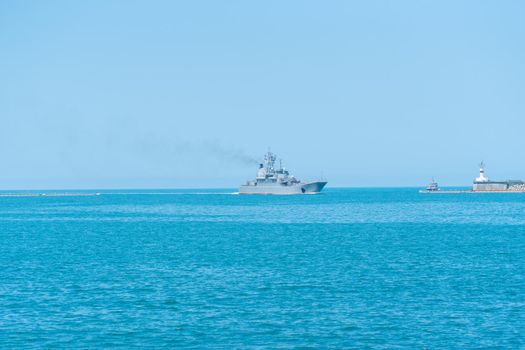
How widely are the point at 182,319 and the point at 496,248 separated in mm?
40033

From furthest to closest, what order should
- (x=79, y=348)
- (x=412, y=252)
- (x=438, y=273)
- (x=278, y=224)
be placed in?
1. (x=278, y=224)
2. (x=412, y=252)
3. (x=438, y=273)
4. (x=79, y=348)

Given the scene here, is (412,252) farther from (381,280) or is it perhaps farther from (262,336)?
(262,336)

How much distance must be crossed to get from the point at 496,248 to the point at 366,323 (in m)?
35.5

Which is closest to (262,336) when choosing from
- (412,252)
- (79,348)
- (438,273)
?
(79,348)

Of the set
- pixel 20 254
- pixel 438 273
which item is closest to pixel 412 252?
pixel 438 273

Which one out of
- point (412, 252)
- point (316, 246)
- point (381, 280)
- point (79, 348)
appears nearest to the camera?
point (79, 348)

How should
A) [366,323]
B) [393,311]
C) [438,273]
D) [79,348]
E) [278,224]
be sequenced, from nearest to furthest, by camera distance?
[79,348], [366,323], [393,311], [438,273], [278,224]

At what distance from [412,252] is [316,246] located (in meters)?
10.3

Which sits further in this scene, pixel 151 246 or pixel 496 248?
pixel 151 246

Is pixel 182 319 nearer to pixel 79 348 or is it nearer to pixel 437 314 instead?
pixel 79 348

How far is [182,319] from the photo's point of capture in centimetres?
3300

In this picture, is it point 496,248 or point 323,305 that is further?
point 496,248

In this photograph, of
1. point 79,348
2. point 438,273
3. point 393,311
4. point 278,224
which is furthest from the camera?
point 278,224

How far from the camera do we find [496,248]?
207 feet
